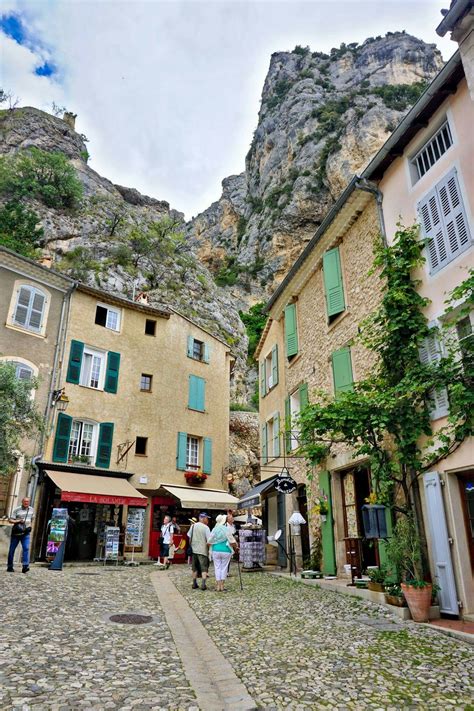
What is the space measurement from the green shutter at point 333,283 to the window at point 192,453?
11250 mm

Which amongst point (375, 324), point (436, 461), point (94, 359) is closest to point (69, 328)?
point (94, 359)

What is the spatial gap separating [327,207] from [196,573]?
42.4m

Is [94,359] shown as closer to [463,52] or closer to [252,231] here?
[463,52]

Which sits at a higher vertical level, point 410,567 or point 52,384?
point 52,384

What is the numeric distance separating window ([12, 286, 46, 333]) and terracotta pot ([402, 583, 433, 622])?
48.6 feet

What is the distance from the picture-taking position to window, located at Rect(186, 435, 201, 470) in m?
21.3

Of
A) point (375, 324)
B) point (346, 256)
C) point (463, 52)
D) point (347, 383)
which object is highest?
point (346, 256)

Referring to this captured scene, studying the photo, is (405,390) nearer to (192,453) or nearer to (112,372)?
(112,372)

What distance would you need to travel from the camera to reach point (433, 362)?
826 centimetres

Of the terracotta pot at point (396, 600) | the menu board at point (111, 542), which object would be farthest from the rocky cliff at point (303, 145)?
the terracotta pot at point (396, 600)

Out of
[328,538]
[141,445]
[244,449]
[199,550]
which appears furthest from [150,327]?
[328,538]

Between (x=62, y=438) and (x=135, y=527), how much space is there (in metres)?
4.75

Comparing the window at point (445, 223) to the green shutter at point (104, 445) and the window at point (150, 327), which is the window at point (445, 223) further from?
the window at point (150, 327)

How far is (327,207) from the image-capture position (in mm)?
46719
